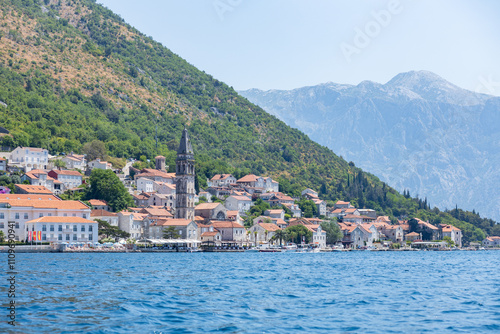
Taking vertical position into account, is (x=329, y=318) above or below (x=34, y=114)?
below

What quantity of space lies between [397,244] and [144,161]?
63095 millimetres

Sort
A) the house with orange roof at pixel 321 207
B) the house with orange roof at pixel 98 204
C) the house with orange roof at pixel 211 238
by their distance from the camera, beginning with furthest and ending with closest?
1. the house with orange roof at pixel 321 207
2. the house with orange roof at pixel 211 238
3. the house with orange roof at pixel 98 204

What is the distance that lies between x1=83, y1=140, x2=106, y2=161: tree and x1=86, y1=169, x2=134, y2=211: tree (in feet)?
94.5

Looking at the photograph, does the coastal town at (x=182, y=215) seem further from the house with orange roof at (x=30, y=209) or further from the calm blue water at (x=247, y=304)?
the calm blue water at (x=247, y=304)

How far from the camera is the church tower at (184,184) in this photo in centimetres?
13250

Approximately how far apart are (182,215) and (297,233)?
2326cm

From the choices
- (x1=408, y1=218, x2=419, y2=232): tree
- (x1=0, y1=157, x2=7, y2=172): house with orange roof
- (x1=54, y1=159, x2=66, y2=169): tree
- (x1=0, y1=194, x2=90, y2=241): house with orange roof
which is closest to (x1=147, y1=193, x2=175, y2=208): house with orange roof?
(x1=54, y1=159, x2=66, y2=169): tree

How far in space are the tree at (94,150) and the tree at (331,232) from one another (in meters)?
52.1

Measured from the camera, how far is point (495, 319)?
103ft

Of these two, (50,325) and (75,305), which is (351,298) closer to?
(75,305)

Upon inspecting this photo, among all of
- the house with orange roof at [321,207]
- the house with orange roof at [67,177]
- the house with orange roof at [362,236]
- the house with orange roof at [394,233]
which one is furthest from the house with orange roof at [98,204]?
the house with orange roof at [394,233]

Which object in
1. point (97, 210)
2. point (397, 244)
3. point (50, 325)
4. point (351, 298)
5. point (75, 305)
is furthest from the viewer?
point (397, 244)

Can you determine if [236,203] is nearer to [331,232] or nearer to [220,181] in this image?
[220,181]

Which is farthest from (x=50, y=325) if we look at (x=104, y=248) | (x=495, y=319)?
(x=104, y=248)
